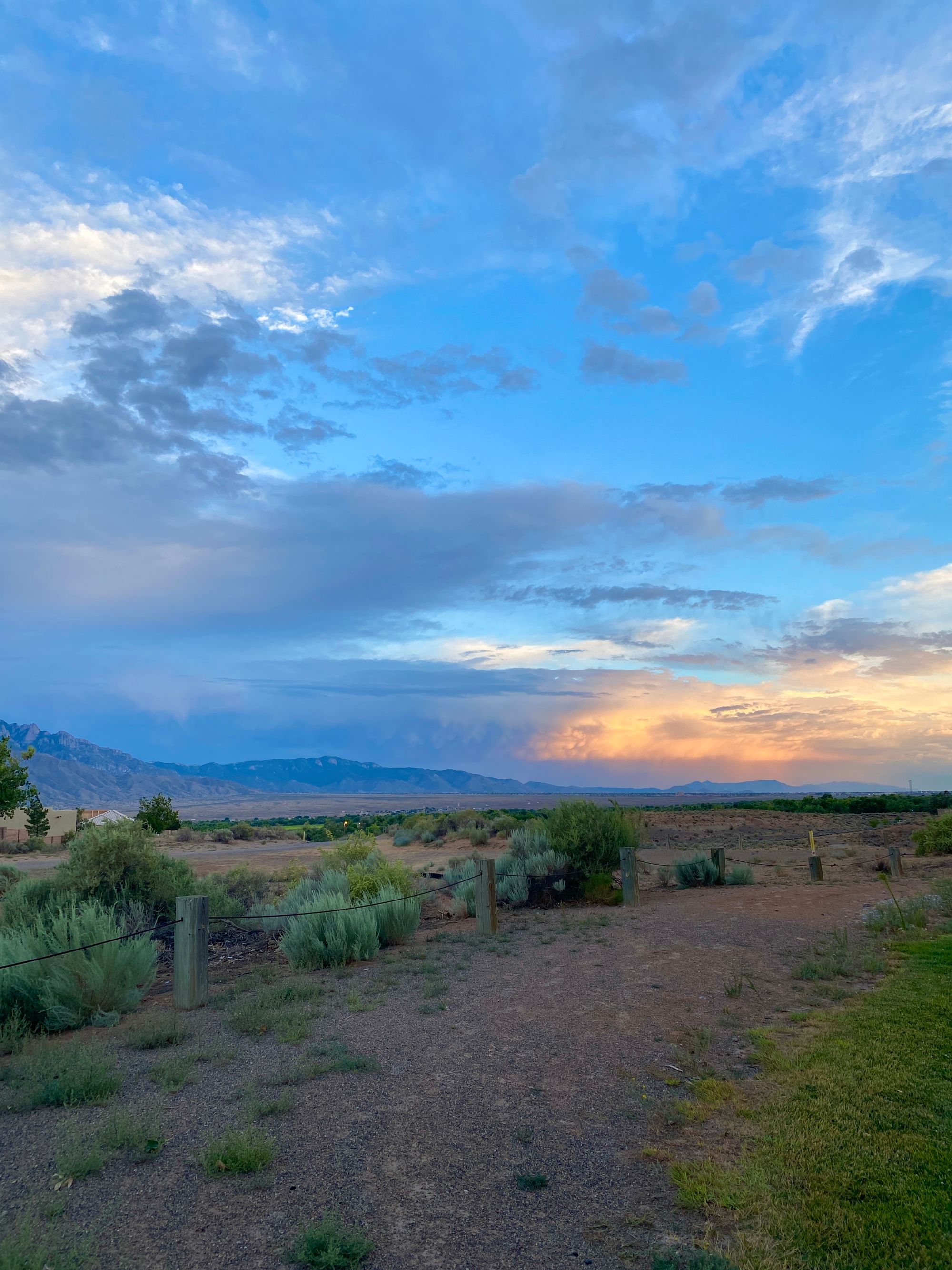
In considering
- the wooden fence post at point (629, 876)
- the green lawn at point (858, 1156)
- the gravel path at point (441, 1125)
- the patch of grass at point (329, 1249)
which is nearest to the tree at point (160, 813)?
the wooden fence post at point (629, 876)

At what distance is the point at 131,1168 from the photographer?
4699 millimetres

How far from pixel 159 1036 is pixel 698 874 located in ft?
51.4

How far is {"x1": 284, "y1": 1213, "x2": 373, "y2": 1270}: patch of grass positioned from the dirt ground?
0.26 feet

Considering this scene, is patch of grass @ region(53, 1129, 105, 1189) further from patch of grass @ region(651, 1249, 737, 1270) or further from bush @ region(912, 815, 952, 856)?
bush @ region(912, 815, 952, 856)

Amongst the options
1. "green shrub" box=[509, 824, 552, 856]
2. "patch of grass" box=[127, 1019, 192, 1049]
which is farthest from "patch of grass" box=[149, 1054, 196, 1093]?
"green shrub" box=[509, 824, 552, 856]

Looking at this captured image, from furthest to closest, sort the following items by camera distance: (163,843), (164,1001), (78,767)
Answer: (78,767), (163,843), (164,1001)

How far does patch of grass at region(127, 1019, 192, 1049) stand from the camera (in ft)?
23.4

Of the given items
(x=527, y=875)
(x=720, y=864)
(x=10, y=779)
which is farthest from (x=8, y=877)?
(x=720, y=864)

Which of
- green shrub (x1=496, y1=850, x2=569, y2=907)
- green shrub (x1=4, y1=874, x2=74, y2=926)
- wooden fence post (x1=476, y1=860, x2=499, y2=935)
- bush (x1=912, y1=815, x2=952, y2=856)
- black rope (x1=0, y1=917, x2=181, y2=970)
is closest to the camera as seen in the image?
black rope (x1=0, y1=917, x2=181, y2=970)

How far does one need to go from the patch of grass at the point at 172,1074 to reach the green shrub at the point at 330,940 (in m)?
4.14

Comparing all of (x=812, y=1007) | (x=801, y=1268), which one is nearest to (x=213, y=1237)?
(x=801, y=1268)

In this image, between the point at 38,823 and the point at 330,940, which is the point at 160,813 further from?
the point at 330,940

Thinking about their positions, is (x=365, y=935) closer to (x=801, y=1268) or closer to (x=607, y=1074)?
(x=607, y=1074)

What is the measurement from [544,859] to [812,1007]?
Answer: 31.2ft
